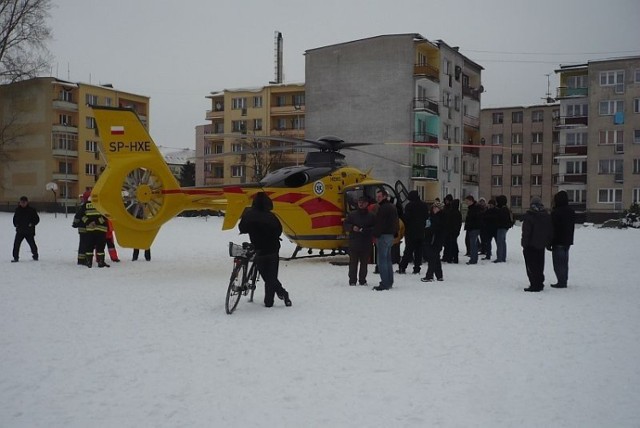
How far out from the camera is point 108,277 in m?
12.5

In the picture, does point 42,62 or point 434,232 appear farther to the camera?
point 42,62

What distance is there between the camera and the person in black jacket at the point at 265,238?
30.1ft

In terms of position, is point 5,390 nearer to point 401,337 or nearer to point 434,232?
point 401,337

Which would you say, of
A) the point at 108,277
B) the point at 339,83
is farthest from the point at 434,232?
the point at 339,83

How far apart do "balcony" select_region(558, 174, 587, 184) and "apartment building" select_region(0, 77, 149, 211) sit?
141 ft

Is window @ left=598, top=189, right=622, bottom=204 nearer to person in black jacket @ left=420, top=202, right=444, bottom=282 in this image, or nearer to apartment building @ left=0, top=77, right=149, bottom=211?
person in black jacket @ left=420, top=202, right=444, bottom=282

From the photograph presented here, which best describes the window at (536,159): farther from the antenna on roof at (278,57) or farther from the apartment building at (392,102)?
the antenna on roof at (278,57)

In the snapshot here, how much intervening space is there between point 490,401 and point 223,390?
2.52 meters

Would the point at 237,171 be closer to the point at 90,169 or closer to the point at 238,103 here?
the point at 238,103

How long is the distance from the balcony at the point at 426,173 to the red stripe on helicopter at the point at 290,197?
28930 millimetres

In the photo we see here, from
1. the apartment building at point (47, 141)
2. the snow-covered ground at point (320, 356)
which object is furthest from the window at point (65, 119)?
the snow-covered ground at point (320, 356)

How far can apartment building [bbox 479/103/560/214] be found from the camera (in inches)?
2362

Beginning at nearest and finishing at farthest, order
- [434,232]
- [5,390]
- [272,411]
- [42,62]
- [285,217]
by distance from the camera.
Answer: [272,411]
[5,390]
[434,232]
[285,217]
[42,62]

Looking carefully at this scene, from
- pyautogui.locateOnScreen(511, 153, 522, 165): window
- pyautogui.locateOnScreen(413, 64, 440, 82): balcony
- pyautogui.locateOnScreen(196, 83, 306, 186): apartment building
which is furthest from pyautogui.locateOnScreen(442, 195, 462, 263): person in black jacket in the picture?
pyautogui.locateOnScreen(511, 153, 522, 165): window
